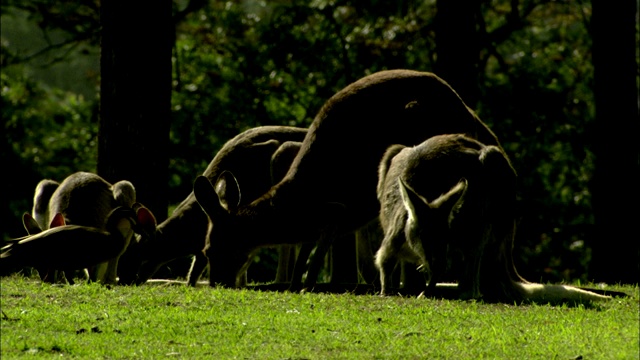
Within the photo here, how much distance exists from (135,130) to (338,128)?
10.9 ft

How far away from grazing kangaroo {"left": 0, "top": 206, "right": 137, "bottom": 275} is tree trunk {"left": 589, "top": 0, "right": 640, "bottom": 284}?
869cm

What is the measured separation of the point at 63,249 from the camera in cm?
1097

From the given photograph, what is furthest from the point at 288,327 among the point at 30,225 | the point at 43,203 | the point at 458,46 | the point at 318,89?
the point at 318,89

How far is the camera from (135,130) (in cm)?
1452

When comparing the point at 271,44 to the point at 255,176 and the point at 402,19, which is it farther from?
the point at 255,176

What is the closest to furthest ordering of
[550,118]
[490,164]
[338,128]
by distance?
[490,164]
[338,128]
[550,118]

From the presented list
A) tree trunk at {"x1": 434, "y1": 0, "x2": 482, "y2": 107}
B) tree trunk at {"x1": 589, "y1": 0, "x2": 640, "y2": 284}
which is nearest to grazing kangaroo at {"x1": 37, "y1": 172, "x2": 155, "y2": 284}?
tree trunk at {"x1": 434, "y1": 0, "x2": 482, "y2": 107}

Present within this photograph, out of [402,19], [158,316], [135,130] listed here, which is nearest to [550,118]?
[402,19]

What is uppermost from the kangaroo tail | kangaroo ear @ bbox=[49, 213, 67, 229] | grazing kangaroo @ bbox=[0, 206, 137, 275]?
kangaroo ear @ bbox=[49, 213, 67, 229]

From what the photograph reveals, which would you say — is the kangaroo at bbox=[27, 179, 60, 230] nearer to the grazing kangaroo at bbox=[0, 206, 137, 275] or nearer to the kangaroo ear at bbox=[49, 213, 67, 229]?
the kangaroo ear at bbox=[49, 213, 67, 229]

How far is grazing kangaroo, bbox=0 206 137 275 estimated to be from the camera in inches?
424

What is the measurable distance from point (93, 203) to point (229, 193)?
5.81 ft

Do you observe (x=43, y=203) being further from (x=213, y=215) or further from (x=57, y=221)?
(x=213, y=215)

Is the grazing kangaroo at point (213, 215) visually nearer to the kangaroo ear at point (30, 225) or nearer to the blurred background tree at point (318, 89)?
the kangaroo ear at point (30, 225)
